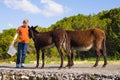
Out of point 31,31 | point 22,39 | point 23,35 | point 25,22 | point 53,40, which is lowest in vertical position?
point 53,40

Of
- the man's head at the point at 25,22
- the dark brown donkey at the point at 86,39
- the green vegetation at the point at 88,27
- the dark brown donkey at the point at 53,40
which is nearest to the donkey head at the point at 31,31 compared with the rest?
the dark brown donkey at the point at 53,40

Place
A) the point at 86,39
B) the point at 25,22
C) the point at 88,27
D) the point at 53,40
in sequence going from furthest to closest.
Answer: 1. the point at 88,27
2. the point at 25,22
3. the point at 86,39
4. the point at 53,40

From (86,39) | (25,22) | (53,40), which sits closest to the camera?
(53,40)

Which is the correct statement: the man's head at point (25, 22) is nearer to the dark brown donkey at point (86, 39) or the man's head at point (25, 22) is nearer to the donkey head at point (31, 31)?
the donkey head at point (31, 31)

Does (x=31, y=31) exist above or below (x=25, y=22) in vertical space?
below

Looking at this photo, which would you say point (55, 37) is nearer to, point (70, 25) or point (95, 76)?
point (95, 76)

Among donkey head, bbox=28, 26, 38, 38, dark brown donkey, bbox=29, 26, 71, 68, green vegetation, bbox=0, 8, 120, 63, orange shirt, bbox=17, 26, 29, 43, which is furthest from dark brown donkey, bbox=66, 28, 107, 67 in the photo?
green vegetation, bbox=0, 8, 120, 63

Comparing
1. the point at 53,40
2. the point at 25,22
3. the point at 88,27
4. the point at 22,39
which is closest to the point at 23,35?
the point at 22,39

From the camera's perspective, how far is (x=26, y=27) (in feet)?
45.6

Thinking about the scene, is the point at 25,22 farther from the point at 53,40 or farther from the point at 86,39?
the point at 86,39

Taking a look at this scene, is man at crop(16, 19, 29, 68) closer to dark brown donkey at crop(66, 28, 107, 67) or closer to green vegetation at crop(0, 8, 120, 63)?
dark brown donkey at crop(66, 28, 107, 67)

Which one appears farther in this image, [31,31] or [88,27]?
[88,27]

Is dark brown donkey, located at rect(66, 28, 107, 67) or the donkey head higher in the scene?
the donkey head

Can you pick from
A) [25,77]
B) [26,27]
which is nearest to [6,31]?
[26,27]
